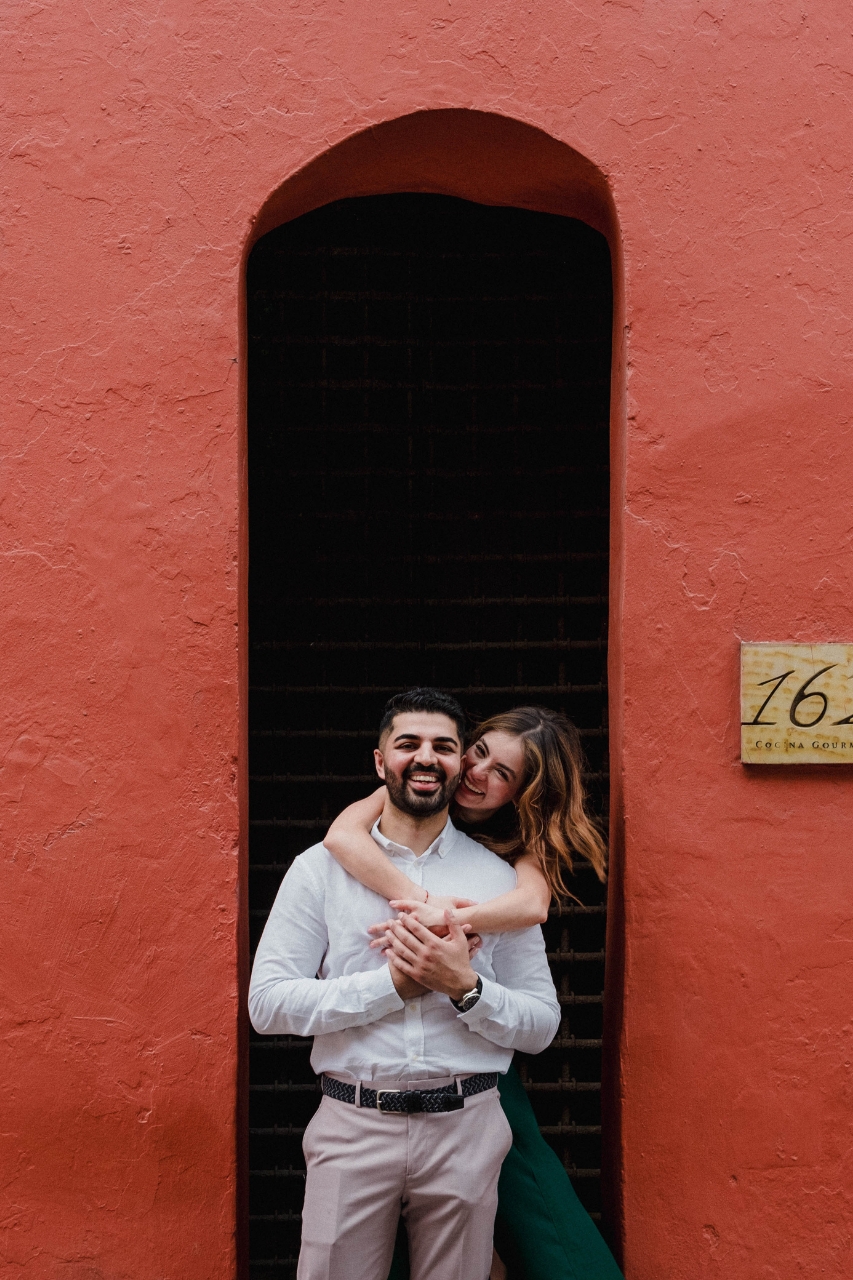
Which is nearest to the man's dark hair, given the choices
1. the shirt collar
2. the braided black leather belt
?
the shirt collar

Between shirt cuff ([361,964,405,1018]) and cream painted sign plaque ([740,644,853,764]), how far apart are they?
110cm

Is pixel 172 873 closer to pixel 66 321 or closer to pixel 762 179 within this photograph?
pixel 66 321

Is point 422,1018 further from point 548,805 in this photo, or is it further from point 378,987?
point 548,805

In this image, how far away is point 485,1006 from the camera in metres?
2.31

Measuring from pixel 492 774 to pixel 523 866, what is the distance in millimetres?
237

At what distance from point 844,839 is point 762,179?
5.76 feet

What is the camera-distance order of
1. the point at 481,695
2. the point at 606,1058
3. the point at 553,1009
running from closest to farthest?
1. the point at 553,1009
2. the point at 606,1058
3. the point at 481,695

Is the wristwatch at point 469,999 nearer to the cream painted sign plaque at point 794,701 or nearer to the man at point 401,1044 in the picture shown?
the man at point 401,1044

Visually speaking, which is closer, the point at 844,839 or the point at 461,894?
the point at 461,894

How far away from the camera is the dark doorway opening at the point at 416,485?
3.56m

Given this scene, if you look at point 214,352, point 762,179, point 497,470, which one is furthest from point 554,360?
point 214,352

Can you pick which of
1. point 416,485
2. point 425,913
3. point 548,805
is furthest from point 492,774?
point 416,485

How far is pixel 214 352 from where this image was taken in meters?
2.83

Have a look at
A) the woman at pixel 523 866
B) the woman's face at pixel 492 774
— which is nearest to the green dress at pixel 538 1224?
the woman at pixel 523 866
